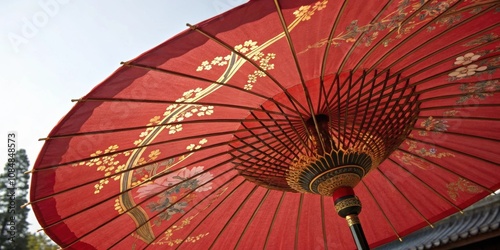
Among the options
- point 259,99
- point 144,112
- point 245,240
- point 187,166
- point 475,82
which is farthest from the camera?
point 245,240

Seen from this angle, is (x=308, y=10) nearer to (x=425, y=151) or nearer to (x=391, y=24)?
(x=391, y=24)

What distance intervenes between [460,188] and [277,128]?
6.53 ft

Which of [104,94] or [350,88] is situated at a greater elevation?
[104,94]

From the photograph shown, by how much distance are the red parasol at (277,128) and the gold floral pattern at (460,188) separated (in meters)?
0.01

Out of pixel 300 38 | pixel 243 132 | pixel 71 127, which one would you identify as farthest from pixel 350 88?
pixel 71 127

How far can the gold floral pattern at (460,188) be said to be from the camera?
3795 millimetres

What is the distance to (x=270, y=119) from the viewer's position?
9.67 ft

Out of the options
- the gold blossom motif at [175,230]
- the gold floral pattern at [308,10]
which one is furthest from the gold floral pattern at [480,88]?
the gold blossom motif at [175,230]

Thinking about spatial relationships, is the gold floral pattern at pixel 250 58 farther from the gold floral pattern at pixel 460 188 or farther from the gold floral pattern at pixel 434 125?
the gold floral pattern at pixel 460 188

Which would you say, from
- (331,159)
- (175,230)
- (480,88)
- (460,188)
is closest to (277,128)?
(331,159)

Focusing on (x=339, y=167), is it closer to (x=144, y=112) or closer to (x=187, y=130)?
(x=187, y=130)

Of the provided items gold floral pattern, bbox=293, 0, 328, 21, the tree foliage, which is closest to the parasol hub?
gold floral pattern, bbox=293, 0, 328, 21

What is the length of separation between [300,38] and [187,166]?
151 cm

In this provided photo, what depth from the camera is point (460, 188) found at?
3828 mm
